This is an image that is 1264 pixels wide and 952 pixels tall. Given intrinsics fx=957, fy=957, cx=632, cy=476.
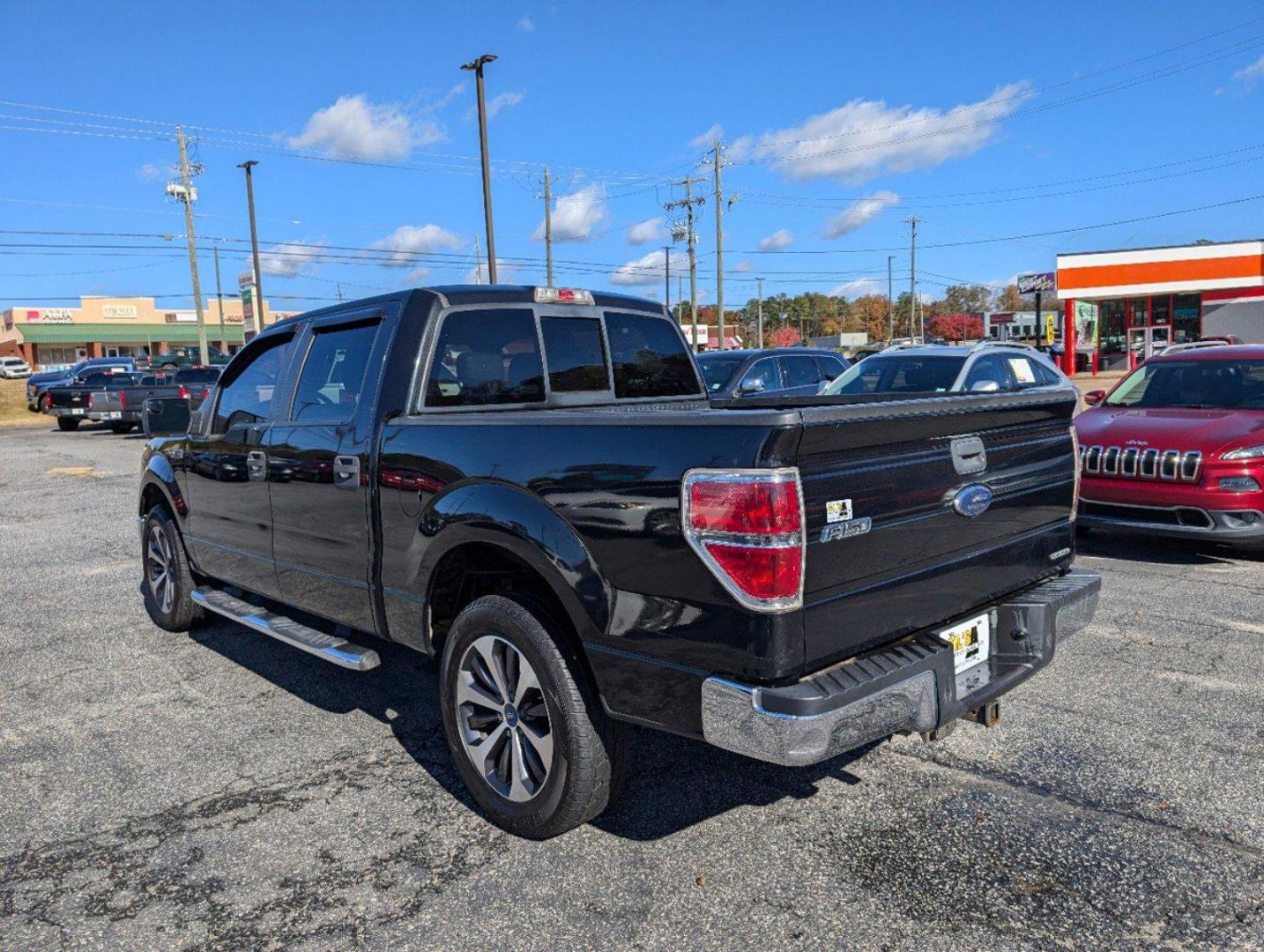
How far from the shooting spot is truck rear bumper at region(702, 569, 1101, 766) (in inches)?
103

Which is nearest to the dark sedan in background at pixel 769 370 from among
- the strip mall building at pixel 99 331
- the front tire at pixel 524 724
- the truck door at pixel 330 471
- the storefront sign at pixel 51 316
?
the truck door at pixel 330 471

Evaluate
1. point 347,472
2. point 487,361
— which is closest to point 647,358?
point 487,361

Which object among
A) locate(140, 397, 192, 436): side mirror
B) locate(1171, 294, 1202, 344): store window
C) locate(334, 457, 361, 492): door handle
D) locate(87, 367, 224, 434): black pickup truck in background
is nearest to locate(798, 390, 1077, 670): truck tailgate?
locate(334, 457, 361, 492): door handle

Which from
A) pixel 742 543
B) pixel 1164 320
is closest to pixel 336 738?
pixel 742 543

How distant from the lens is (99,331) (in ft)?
265

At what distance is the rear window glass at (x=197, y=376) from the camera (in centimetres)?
2522

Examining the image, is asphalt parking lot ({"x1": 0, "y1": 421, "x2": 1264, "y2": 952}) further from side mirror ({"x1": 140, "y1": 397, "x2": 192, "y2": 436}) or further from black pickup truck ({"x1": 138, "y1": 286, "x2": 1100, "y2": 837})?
side mirror ({"x1": 140, "y1": 397, "x2": 192, "y2": 436})

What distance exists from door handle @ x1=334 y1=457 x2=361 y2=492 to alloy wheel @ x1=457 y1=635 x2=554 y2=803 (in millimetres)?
940

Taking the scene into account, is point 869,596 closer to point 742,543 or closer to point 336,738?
point 742,543

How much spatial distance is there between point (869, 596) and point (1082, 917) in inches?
43.4

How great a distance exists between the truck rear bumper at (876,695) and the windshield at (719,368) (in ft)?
30.6

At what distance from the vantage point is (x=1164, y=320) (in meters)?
37.8

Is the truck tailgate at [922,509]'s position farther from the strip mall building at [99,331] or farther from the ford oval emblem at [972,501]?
the strip mall building at [99,331]

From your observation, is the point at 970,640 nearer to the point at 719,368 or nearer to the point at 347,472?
the point at 347,472
